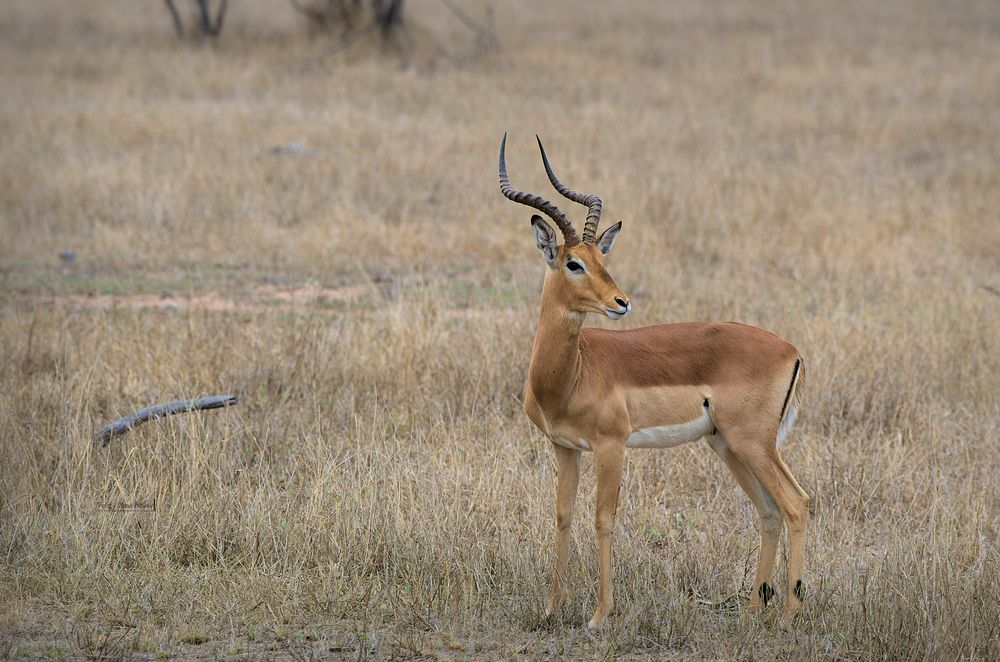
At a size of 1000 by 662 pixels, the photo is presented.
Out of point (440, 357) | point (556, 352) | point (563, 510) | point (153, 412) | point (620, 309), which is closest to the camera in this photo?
point (620, 309)

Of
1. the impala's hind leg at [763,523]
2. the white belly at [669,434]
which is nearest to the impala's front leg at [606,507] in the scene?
the white belly at [669,434]

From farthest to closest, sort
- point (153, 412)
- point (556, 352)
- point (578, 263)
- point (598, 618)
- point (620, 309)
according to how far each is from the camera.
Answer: point (153, 412)
point (598, 618)
point (556, 352)
point (578, 263)
point (620, 309)

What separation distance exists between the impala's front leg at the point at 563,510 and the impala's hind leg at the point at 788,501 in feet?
2.19

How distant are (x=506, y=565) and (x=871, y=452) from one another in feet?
8.16

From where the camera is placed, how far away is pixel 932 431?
6.55 metres

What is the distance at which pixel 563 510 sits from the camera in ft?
15.3

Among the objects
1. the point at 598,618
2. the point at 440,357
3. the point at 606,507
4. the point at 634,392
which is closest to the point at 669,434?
the point at 634,392

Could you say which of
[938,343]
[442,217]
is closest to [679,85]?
[442,217]

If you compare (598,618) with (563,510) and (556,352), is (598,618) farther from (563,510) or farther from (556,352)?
(556,352)

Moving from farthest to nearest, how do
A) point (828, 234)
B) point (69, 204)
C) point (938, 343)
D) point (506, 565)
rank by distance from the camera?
point (69, 204) → point (828, 234) → point (938, 343) → point (506, 565)

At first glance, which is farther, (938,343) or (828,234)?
(828,234)

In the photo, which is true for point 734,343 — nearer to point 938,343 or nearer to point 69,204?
point 938,343

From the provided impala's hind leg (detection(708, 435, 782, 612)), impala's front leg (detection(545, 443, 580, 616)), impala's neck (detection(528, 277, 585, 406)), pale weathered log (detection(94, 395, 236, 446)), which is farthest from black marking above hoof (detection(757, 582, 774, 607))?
pale weathered log (detection(94, 395, 236, 446))

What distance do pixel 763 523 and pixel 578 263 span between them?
53.2 inches
